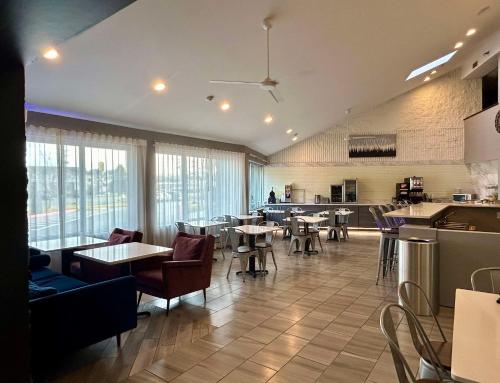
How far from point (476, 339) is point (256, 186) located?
34.1 ft

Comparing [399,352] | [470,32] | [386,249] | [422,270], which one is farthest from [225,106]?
[399,352]

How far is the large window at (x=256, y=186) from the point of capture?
11.2 metres

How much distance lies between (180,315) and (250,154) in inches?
272

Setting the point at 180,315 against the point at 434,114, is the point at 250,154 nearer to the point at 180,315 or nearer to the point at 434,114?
the point at 434,114

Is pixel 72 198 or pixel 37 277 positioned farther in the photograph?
pixel 72 198

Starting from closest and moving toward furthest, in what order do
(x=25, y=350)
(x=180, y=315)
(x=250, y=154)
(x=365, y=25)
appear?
(x=25, y=350)
(x=180, y=315)
(x=365, y=25)
(x=250, y=154)

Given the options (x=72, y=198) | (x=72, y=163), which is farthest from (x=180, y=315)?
(x=72, y=163)

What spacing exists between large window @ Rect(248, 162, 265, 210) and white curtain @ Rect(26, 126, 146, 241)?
5153mm

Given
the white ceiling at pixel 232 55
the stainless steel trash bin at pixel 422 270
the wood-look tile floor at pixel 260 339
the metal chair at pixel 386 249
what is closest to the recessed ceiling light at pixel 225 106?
the white ceiling at pixel 232 55

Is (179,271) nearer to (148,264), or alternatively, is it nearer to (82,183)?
(148,264)

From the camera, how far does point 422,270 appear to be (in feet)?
12.8

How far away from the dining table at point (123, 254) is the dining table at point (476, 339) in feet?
9.50

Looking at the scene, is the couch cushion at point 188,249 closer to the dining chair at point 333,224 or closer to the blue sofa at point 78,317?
the blue sofa at point 78,317

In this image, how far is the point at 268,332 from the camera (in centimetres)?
342
